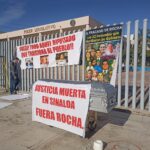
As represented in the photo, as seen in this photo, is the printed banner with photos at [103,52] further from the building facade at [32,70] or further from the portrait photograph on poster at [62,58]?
the portrait photograph on poster at [62,58]

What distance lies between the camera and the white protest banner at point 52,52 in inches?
294

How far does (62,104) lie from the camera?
4359 millimetres

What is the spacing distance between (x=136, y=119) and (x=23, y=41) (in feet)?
21.9

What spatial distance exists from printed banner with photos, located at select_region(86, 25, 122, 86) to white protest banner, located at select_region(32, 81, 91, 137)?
251cm

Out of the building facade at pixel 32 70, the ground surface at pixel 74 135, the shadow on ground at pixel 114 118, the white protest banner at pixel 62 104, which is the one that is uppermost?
the building facade at pixel 32 70

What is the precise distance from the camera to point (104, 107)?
3.79m

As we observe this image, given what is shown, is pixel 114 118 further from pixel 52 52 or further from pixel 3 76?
pixel 3 76

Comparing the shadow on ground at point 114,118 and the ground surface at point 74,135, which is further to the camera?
the shadow on ground at point 114,118

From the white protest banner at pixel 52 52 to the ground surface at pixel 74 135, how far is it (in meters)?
2.86

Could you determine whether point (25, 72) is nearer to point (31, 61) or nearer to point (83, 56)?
point (31, 61)

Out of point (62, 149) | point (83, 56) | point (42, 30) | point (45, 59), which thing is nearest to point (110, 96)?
point (62, 149)

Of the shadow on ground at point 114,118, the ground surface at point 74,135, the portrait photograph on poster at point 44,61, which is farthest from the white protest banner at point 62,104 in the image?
the portrait photograph on poster at point 44,61

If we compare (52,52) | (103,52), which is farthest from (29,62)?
(103,52)

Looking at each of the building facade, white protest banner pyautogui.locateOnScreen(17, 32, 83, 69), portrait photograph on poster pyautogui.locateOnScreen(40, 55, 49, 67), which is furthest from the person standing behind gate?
portrait photograph on poster pyautogui.locateOnScreen(40, 55, 49, 67)
